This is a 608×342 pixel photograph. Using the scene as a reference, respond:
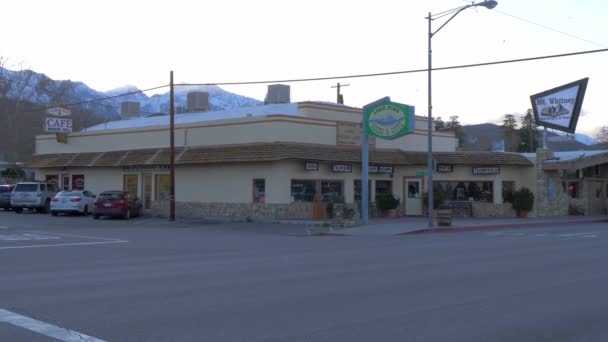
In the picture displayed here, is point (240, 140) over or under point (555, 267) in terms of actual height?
over

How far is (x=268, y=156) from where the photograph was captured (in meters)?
31.3

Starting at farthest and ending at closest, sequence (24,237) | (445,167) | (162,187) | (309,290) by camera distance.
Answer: (162,187) < (445,167) < (24,237) < (309,290)

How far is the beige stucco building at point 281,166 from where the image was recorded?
3253 centimetres

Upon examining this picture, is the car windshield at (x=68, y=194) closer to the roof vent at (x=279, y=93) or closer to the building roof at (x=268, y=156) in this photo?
the building roof at (x=268, y=156)

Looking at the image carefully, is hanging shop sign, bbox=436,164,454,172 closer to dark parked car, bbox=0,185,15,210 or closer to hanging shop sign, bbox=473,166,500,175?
hanging shop sign, bbox=473,166,500,175

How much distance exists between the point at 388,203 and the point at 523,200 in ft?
25.8

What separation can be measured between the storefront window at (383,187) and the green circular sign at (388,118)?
5.85 metres

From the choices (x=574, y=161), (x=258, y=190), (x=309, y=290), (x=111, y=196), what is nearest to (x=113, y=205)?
(x=111, y=196)

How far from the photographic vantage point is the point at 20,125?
76.7 m

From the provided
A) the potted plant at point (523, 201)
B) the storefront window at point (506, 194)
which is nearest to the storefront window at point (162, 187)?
the storefront window at point (506, 194)

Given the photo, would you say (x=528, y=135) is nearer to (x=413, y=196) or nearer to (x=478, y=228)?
(x=413, y=196)

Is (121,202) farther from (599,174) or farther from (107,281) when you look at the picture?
(599,174)

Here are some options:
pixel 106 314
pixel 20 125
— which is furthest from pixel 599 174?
pixel 20 125

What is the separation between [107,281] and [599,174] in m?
39.6
